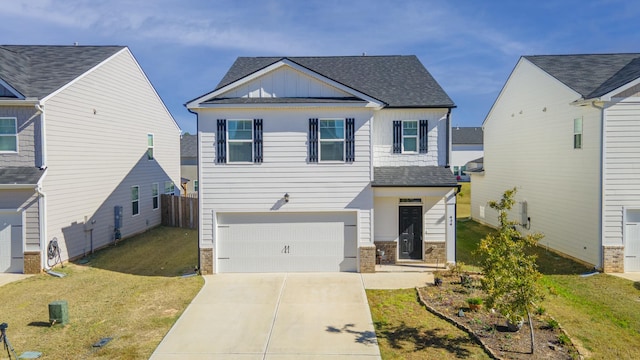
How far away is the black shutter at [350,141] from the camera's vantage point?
13586mm

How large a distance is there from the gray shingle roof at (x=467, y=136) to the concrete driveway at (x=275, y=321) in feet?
144

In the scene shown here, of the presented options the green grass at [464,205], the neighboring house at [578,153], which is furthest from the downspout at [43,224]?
the green grass at [464,205]

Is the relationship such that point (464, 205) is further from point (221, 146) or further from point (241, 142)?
point (221, 146)

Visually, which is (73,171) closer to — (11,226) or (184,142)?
(11,226)

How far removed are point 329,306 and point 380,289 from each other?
2.06 metres

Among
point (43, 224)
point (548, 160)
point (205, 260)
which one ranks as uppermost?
point (548, 160)

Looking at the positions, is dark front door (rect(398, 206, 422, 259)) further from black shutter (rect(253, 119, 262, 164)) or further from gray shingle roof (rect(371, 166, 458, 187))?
black shutter (rect(253, 119, 262, 164))

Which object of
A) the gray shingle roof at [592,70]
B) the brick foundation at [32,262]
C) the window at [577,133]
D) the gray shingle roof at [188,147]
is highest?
the gray shingle roof at [592,70]

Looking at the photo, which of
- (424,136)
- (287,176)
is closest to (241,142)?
(287,176)

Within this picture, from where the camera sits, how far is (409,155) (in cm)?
1480

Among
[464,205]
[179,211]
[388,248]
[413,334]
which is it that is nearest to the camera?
[413,334]

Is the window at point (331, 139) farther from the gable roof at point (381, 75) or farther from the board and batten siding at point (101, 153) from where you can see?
the board and batten siding at point (101, 153)

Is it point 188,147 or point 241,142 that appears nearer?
point 241,142

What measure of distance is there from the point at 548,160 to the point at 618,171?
340 centimetres
